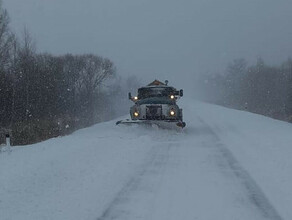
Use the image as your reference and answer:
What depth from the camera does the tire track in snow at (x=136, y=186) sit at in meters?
6.13

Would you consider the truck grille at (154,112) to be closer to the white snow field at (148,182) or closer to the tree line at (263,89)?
A: the white snow field at (148,182)

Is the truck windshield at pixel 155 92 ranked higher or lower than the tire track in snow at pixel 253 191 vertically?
higher

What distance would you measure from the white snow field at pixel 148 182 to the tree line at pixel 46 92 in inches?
615

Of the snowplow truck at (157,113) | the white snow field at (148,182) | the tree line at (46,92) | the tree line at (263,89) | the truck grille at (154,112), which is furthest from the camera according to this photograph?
the tree line at (263,89)

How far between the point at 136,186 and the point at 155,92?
13.8m

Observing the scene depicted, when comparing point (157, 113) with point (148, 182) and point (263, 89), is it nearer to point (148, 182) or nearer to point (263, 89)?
point (148, 182)

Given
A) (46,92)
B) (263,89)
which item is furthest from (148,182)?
(263,89)

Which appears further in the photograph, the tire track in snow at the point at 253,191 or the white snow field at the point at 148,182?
the white snow field at the point at 148,182

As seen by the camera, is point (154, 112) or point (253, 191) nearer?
point (253, 191)

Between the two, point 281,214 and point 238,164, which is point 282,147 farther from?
point 281,214

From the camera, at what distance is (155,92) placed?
21.5 metres

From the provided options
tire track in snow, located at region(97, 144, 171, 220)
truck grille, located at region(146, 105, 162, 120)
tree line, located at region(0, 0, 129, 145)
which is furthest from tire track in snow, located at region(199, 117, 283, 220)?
tree line, located at region(0, 0, 129, 145)

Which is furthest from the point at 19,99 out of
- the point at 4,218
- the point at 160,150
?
the point at 4,218

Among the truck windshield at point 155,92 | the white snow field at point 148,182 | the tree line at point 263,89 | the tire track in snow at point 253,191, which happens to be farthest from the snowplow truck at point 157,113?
the tree line at point 263,89
